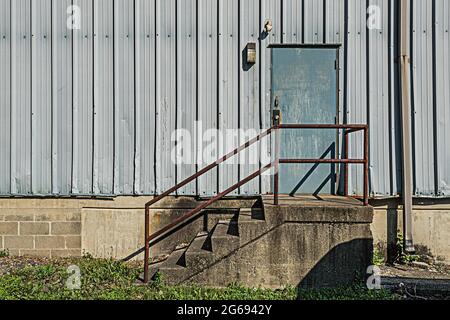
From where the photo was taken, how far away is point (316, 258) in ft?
19.2

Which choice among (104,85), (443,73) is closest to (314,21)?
(443,73)

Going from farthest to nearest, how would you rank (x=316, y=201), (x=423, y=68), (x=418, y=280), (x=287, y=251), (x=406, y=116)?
(x=423, y=68) < (x=406, y=116) < (x=316, y=201) < (x=418, y=280) < (x=287, y=251)

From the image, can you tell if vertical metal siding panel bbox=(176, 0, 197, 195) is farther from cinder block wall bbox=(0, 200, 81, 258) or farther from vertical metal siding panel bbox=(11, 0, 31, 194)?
vertical metal siding panel bbox=(11, 0, 31, 194)

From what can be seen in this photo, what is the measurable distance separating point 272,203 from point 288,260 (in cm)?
76

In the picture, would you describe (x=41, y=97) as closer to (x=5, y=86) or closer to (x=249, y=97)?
(x=5, y=86)

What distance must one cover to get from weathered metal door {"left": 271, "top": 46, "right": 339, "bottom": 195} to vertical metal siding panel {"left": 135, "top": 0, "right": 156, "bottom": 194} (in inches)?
74.0

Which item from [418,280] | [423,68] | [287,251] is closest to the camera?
[287,251]

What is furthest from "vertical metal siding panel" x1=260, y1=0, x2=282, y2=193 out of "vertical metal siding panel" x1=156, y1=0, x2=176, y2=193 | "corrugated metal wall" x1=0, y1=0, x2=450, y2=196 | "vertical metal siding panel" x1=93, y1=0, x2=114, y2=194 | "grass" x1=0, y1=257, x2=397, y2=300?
"vertical metal siding panel" x1=93, y1=0, x2=114, y2=194

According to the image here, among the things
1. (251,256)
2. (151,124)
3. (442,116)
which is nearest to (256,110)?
(151,124)

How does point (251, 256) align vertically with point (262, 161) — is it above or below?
below

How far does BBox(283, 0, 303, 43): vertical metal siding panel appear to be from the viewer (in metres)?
7.19

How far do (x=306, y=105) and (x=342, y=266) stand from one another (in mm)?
2584

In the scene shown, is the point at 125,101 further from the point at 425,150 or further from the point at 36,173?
the point at 425,150

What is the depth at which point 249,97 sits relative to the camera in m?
7.21
